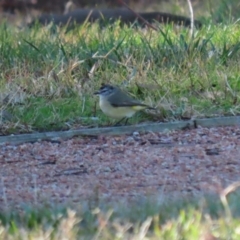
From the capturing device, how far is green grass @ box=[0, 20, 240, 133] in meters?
8.47

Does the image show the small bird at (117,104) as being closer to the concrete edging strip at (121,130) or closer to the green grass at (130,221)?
the concrete edging strip at (121,130)

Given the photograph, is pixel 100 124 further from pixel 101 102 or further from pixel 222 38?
pixel 222 38

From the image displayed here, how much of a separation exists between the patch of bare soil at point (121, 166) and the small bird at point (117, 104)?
33 cm

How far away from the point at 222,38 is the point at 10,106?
3351 mm

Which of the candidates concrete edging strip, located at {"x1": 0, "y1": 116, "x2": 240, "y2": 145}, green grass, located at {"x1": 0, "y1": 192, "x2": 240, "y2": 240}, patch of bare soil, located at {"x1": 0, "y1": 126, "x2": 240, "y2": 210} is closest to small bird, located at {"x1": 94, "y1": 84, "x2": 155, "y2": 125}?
concrete edging strip, located at {"x1": 0, "y1": 116, "x2": 240, "y2": 145}

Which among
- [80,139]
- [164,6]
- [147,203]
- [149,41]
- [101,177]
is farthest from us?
[164,6]

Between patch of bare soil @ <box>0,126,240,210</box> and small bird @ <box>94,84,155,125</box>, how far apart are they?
325mm

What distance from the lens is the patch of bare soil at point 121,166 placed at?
597 cm

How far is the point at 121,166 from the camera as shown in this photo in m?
6.80

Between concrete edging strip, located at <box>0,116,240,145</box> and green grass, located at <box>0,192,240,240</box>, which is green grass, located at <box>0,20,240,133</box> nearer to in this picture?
concrete edging strip, located at <box>0,116,240,145</box>

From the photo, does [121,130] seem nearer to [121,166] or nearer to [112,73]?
[121,166]

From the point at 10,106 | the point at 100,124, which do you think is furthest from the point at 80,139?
the point at 10,106

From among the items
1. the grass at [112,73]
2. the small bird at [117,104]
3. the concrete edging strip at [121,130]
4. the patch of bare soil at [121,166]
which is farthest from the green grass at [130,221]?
the grass at [112,73]

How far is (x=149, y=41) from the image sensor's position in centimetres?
1045
